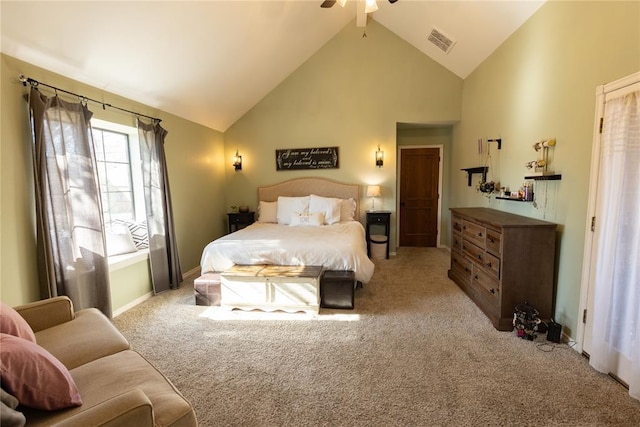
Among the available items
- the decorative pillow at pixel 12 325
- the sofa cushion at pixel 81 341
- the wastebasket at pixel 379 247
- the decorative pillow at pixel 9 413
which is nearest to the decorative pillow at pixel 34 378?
the decorative pillow at pixel 9 413

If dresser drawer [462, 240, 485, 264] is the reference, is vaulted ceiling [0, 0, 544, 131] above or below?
above

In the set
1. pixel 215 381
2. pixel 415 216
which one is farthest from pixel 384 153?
pixel 215 381

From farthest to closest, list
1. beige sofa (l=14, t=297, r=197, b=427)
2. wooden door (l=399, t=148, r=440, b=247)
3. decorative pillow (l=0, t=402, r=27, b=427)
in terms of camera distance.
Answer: wooden door (l=399, t=148, r=440, b=247) → beige sofa (l=14, t=297, r=197, b=427) → decorative pillow (l=0, t=402, r=27, b=427)

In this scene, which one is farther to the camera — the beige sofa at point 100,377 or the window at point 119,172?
the window at point 119,172

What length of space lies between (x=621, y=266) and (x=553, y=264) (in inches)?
24.5

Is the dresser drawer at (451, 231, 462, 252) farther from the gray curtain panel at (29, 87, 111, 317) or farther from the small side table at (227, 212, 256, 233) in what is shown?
the gray curtain panel at (29, 87, 111, 317)

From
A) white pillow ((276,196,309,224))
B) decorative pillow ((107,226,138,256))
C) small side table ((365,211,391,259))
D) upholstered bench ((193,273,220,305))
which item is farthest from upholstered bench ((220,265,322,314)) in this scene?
small side table ((365,211,391,259))

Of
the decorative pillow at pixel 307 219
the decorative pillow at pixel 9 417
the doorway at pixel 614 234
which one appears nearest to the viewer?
the decorative pillow at pixel 9 417

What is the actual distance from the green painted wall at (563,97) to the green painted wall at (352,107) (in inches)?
58.8

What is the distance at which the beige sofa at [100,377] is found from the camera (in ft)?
3.25

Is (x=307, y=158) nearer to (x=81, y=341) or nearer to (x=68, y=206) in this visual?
(x=68, y=206)

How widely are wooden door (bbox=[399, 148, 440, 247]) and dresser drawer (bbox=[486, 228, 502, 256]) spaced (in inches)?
120

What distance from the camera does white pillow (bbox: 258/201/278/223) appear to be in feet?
16.5

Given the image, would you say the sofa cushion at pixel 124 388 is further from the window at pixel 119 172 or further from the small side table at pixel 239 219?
the small side table at pixel 239 219
